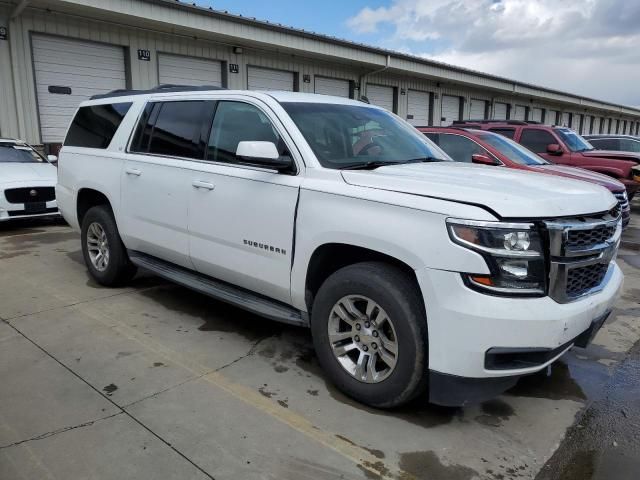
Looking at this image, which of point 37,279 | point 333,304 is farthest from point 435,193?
point 37,279

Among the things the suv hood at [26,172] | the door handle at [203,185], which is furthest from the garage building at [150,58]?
the door handle at [203,185]

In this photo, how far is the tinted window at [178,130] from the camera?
165 inches

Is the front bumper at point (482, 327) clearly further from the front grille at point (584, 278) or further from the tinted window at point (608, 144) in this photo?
the tinted window at point (608, 144)

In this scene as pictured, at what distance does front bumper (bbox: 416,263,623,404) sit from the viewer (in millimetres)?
2553

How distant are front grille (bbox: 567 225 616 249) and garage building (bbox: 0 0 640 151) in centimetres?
1091

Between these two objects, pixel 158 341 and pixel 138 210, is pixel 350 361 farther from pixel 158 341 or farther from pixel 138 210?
pixel 138 210

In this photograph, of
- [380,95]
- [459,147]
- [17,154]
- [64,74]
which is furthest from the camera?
[380,95]

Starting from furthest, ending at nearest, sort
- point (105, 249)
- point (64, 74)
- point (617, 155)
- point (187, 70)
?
point (187, 70), point (64, 74), point (617, 155), point (105, 249)

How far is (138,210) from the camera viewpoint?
4.60m

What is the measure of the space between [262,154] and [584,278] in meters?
2.04

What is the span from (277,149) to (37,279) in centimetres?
357

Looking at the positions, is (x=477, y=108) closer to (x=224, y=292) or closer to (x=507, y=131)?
(x=507, y=131)

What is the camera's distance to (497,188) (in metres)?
2.86

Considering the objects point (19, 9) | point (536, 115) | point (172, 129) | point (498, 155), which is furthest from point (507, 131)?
point (536, 115)
